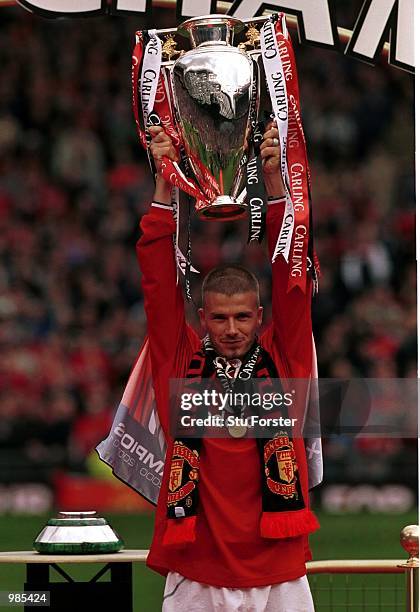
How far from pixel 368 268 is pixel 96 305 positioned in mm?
730

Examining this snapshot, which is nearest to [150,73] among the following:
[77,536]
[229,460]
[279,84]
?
[279,84]

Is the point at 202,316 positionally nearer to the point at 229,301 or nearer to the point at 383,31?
the point at 229,301

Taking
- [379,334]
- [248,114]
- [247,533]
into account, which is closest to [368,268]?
[379,334]

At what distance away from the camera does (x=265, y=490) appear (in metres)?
3.06

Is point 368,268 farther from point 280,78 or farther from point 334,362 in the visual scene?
point 280,78

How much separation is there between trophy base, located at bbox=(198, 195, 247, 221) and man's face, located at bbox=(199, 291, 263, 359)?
0.18m

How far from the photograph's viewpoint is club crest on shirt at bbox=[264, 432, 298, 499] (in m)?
3.06

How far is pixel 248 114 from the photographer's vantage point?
311 centimetres

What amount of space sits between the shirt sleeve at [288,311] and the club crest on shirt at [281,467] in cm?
19

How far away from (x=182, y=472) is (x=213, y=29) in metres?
1.00

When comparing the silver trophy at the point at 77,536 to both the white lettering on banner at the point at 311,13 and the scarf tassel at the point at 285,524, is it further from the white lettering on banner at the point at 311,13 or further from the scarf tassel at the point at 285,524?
the white lettering on banner at the point at 311,13

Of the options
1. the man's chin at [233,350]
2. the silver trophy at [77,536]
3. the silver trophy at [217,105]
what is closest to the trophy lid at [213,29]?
the silver trophy at [217,105]

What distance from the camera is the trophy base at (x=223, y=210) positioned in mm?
3057
